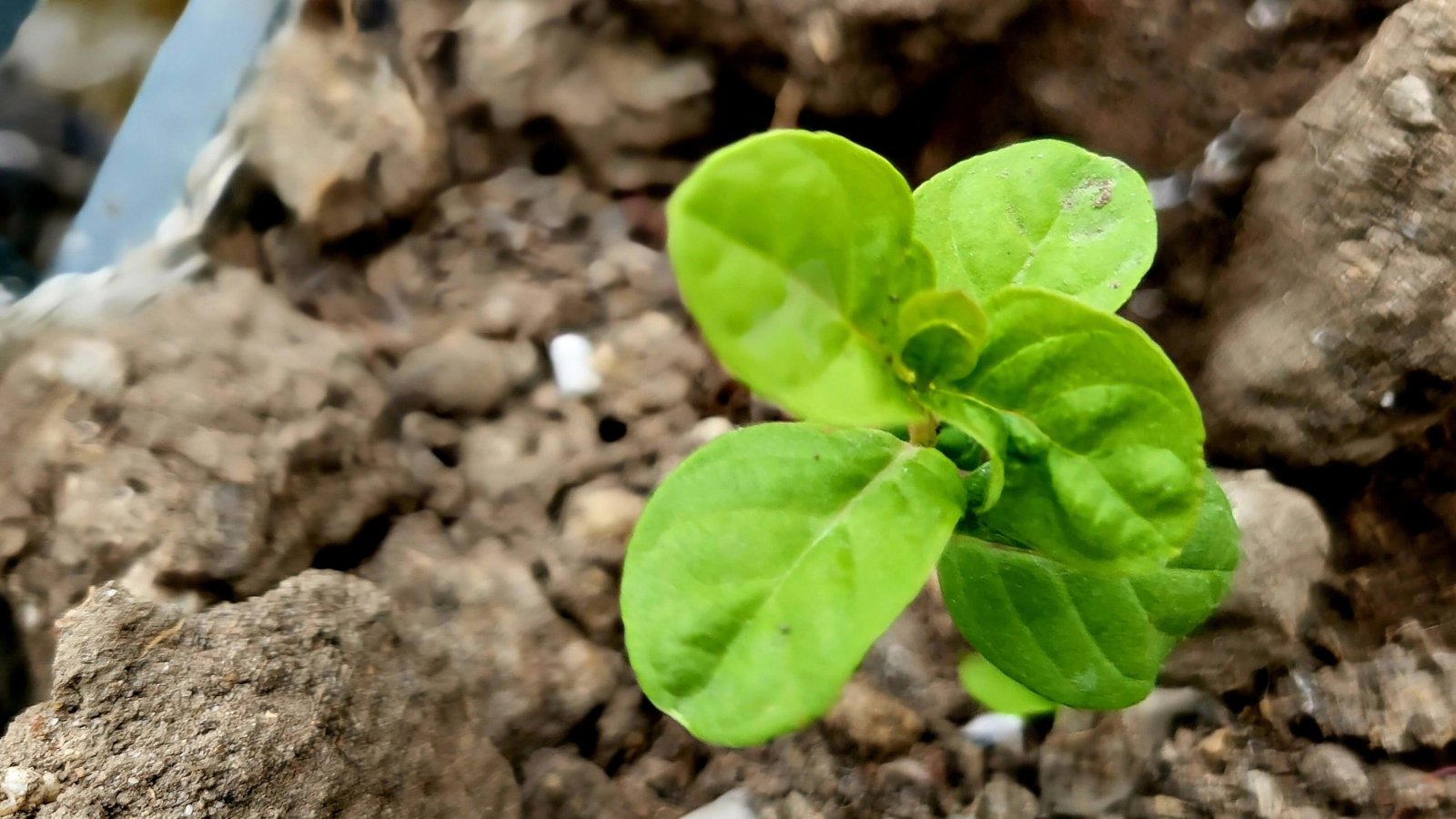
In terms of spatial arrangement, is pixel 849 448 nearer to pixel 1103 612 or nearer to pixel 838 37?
pixel 1103 612

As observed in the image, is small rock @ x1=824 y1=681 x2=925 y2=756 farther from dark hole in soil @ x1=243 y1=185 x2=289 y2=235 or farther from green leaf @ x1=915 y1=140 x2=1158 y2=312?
dark hole in soil @ x1=243 y1=185 x2=289 y2=235

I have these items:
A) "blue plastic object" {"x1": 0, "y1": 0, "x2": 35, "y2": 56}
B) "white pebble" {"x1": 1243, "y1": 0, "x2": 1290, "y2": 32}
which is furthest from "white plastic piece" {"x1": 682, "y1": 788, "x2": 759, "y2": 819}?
"blue plastic object" {"x1": 0, "y1": 0, "x2": 35, "y2": 56}

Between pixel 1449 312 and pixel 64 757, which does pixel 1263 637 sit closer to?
pixel 1449 312

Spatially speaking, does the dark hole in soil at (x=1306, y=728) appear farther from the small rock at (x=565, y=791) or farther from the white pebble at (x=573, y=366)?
the white pebble at (x=573, y=366)

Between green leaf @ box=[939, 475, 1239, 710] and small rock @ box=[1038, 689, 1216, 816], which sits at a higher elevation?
green leaf @ box=[939, 475, 1239, 710]

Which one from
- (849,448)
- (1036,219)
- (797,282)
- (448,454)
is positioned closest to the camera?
(797,282)

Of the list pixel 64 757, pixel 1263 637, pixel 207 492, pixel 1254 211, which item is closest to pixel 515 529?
pixel 207 492

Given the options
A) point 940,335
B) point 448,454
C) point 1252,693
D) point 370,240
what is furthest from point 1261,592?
point 370,240
